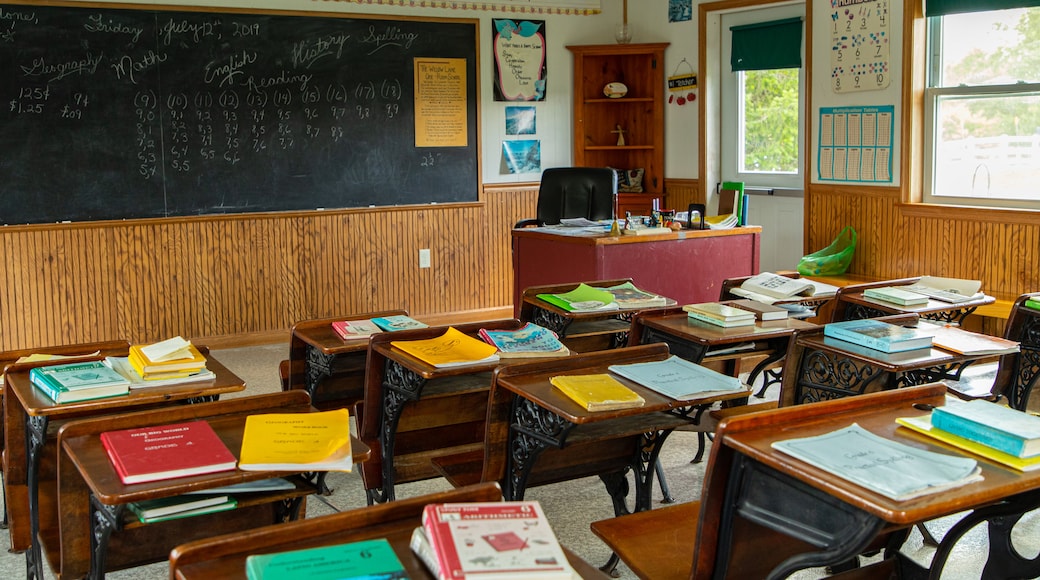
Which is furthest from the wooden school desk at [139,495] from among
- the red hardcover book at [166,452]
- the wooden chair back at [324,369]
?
the wooden chair back at [324,369]

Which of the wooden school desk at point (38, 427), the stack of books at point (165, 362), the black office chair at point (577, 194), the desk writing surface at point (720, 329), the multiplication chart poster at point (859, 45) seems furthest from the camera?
the black office chair at point (577, 194)

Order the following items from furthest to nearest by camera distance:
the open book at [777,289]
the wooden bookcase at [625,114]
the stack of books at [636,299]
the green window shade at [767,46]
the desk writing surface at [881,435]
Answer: the wooden bookcase at [625,114] < the green window shade at [767,46] < the open book at [777,289] < the stack of books at [636,299] < the desk writing surface at [881,435]

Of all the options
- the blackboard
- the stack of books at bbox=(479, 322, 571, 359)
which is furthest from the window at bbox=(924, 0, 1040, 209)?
the stack of books at bbox=(479, 322, 571, 359)

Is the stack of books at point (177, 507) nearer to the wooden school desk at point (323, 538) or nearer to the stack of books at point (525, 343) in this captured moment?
the wooden school desk at point (323, 538)

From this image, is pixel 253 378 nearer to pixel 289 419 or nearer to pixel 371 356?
pixel 371 356

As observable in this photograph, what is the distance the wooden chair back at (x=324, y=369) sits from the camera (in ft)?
11.4

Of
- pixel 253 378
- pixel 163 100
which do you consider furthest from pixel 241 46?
pixel 253 378

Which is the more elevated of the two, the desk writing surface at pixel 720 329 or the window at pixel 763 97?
the window at pixel 763 97

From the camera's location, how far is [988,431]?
1.90m

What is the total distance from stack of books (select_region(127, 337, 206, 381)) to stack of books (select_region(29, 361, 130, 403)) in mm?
70

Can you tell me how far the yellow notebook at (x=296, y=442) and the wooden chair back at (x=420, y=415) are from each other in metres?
0.79

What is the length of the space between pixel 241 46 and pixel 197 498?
4906 mm

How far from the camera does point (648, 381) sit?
8.49ft

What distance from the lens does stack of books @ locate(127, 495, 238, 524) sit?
6.54ft
